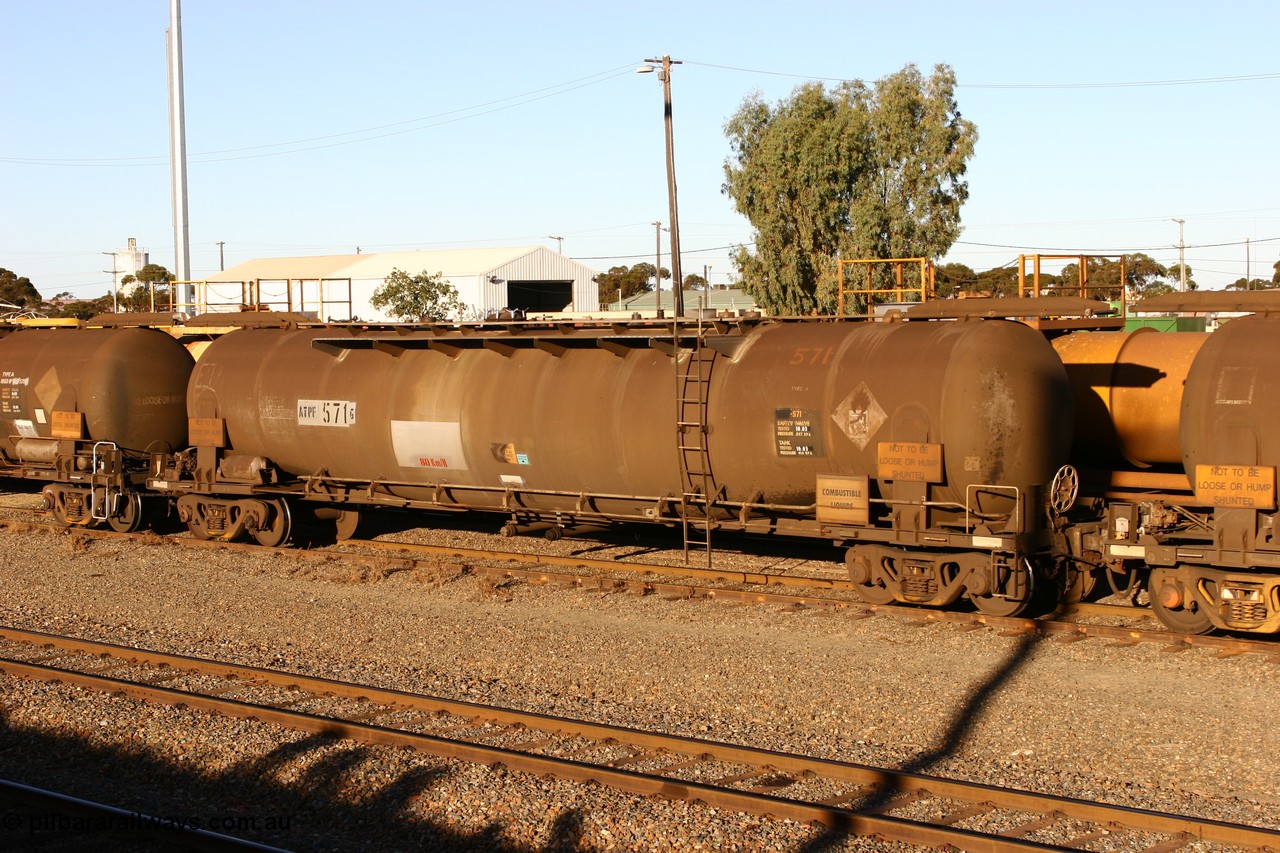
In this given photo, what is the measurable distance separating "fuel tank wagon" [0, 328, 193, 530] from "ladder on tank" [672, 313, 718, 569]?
10.2 m

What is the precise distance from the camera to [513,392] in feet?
50.2

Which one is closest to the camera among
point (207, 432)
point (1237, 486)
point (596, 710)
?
point (596, 710)

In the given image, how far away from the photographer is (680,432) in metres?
13.7

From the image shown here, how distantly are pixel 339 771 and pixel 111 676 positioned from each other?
3963 mm

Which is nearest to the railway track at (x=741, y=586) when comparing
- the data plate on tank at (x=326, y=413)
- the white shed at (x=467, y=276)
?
the data plate on tank at (x=326, y=413)

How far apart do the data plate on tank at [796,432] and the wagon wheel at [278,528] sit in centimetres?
869

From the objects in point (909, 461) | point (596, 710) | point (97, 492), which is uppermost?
point (909, 461)

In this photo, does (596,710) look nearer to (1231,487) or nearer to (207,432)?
(1231,487)

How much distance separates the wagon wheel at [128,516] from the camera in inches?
763

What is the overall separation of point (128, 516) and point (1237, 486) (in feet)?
55.3

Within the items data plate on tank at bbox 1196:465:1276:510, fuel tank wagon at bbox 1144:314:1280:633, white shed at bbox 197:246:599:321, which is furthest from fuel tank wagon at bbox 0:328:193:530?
white shed at bbox 197:246:599:321

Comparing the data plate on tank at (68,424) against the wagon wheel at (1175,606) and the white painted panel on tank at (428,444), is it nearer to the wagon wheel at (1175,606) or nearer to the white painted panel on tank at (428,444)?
the white painted panel on tank at (428,444)

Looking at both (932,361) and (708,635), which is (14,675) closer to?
(708,635)

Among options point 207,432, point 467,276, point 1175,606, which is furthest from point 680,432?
point 467,276
